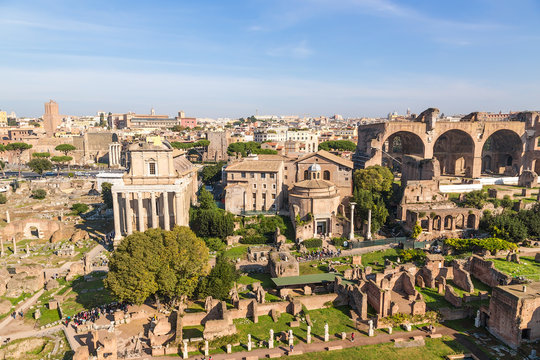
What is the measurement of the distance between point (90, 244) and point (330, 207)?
30.9 metres

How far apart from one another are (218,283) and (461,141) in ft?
192

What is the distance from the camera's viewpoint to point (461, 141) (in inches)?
2734

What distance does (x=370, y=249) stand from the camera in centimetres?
4256

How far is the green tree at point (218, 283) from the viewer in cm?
3038

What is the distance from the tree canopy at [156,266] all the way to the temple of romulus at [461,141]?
38.8 m

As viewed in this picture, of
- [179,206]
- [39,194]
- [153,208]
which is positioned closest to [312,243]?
[179,206]

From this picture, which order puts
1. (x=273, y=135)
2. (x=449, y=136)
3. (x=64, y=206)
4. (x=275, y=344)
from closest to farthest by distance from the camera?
(x=275, y=344) < (x=64, y=206) < (x=449, y=136) < (x=273, y=135)

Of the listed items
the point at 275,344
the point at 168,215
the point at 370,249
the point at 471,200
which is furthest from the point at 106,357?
the point at 471,200

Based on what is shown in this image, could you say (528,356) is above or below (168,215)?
below

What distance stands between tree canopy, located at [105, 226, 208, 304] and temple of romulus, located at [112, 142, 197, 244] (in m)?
13.0

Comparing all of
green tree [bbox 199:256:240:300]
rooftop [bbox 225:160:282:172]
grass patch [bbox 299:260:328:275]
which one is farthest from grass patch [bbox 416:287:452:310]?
rooftop [bbox 225:160:282:172]

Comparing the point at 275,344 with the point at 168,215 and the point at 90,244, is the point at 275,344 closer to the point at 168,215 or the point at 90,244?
the point at 168,215

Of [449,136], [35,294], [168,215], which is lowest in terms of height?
[35,294]

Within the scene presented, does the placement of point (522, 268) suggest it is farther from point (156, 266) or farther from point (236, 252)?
point (156, 266)
